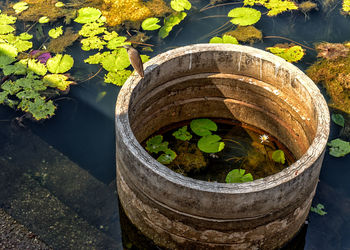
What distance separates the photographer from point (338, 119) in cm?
549

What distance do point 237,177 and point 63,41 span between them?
3221 mm

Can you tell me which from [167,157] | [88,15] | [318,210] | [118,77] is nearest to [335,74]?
[318,210]

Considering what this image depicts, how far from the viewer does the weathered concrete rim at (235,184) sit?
11.4 feet

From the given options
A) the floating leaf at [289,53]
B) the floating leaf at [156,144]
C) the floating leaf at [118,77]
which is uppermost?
the floating leaf at [289,53]

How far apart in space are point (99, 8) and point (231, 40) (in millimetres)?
2046

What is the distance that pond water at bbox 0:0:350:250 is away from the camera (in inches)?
184

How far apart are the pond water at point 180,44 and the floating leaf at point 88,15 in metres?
0.11

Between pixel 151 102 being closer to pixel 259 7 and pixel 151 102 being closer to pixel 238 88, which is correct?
pixel 238 88

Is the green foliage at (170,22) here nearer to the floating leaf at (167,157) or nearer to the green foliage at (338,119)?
Result: the floating leaf at (167,157)

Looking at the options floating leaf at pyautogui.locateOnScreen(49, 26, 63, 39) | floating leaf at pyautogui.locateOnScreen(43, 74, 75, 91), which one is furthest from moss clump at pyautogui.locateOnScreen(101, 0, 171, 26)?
floating leaf at pyautogui.locateOnScreen(43, 74, 75, 91)

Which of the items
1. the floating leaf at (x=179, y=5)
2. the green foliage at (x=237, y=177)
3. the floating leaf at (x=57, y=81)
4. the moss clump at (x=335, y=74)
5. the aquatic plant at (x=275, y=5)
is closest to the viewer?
the green foliage at (x=237, y=177)

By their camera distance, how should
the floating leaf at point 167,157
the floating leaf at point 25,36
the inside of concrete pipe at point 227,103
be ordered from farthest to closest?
the floating leaf at point 25,36, the floating leaf at point 167,157, the inside of concrete pipe at point 227,103

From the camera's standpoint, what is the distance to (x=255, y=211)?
3.61 m

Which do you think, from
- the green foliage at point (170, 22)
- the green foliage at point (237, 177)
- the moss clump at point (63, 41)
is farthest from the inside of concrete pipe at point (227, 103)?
the moss clump at point (63, 41)
